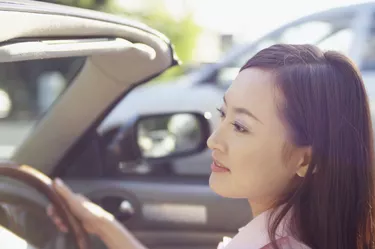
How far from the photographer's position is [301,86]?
1.65 metres

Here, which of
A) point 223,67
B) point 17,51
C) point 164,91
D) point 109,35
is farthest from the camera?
point 223,67

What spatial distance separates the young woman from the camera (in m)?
1.64

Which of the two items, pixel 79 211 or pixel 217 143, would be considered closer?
pixel 217 143

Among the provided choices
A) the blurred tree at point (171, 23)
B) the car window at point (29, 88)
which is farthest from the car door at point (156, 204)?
the blurred tree at point (171, 23)

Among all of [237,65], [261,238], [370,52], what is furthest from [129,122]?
[261,238]

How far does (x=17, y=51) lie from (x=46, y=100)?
15271mm

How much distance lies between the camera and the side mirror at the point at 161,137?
3082 millimetres

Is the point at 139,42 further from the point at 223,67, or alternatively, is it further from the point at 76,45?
the point at 223,67

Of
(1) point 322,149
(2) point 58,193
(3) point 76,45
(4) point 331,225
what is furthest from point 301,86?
(2) point 58,193

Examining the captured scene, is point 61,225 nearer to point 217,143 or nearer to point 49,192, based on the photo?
point 49,192

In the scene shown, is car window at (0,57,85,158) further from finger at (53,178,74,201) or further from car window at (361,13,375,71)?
finger at (53,178,74,201)

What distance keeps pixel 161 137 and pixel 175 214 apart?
2.20 feet

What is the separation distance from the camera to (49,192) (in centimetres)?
230

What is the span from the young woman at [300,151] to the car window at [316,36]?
2.07m
